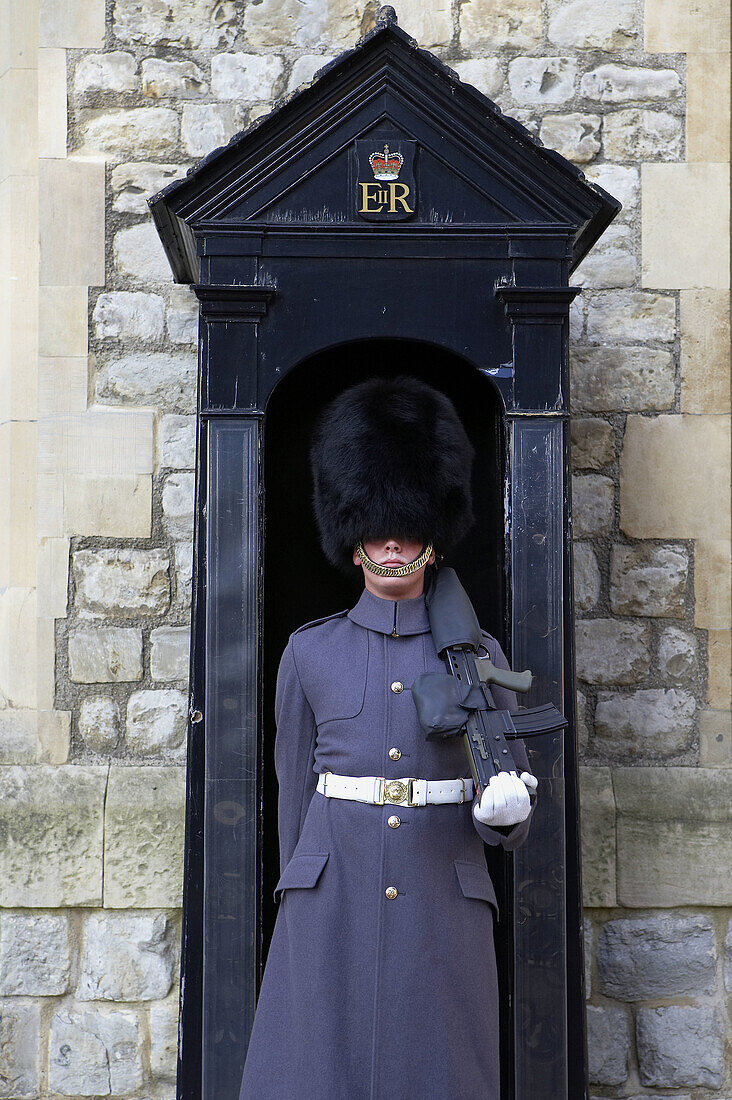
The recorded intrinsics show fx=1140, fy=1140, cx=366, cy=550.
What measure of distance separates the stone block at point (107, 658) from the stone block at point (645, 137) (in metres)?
1.92

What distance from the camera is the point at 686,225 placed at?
3.21 metres

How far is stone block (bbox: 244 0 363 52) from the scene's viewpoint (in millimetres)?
3254

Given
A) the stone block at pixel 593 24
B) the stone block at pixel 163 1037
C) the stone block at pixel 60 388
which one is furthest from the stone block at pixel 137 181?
the stone block at pixel 163 1037

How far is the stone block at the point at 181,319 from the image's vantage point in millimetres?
3186

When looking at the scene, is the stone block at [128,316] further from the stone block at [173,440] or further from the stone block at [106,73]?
the stone block at [106,73]

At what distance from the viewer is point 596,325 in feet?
10.5

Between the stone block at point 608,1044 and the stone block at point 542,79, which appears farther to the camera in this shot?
the stone block at point 542,79

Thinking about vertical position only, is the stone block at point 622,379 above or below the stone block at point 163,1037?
above

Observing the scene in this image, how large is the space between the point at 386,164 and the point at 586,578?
4.32 feet

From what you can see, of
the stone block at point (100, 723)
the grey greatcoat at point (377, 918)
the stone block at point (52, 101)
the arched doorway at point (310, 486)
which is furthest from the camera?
the stone block at point (52, 101)

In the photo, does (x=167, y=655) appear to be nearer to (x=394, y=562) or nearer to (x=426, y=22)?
(x=394, y=562)

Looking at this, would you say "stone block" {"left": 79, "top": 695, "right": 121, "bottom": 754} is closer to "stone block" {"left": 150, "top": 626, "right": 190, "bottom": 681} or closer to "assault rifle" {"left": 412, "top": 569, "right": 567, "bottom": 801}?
"stone block" {"left": 150, "top": 626, "right": 190, "bottom": 681}

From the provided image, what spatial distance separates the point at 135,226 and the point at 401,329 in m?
1.23

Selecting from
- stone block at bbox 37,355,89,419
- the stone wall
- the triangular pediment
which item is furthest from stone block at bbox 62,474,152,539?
the triangular pediment
